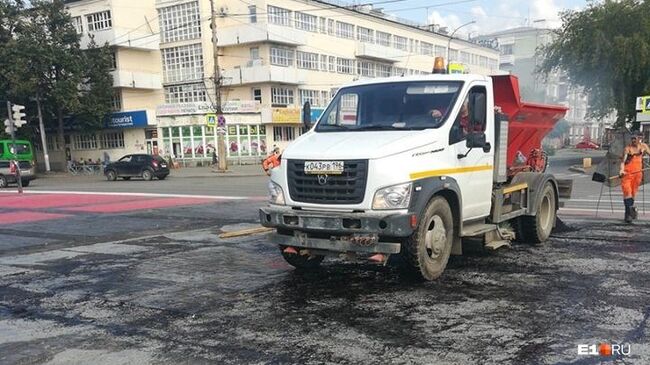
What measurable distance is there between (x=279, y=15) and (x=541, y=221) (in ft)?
140

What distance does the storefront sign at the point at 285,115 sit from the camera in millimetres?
46500

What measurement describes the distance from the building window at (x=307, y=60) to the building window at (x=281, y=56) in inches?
37.5

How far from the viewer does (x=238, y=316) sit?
5.36m

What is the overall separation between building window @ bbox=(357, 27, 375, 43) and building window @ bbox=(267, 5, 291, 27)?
10.8 meters

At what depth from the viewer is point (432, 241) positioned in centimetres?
627

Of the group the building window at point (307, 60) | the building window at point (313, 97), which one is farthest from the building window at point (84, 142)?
the building window at point (307, 60)

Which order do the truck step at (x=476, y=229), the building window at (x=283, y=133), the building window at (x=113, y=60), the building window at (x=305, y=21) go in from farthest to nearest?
the building window at (x=305, y=21), the building window at (x=283, y=133), the building window at (x=113, y=60), the truck step at (x=476, y=229)

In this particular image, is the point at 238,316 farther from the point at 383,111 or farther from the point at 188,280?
the point at 383,111

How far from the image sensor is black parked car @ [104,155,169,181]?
102 ft

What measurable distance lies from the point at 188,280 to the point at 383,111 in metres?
3.26

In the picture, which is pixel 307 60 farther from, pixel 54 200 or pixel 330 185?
pixel 330 185

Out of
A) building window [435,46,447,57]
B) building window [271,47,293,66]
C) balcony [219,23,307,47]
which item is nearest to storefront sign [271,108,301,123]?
building window [271,47,293,66]

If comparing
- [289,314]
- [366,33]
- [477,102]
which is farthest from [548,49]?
[289,314]

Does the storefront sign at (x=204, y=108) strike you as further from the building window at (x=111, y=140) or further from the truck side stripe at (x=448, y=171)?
the truck side stripe at (x=448, y=171)
